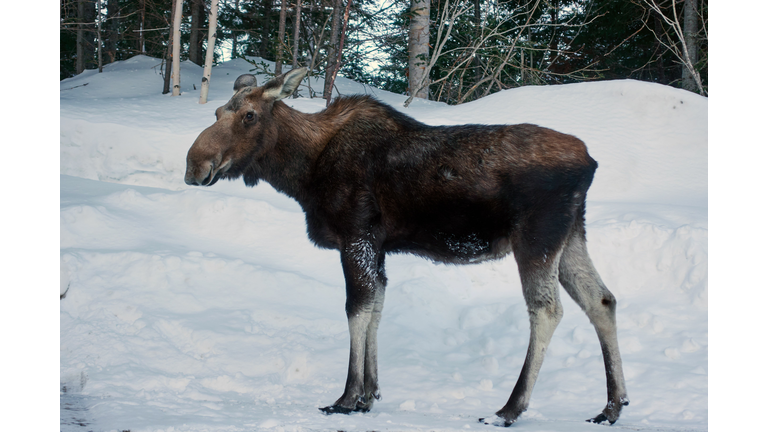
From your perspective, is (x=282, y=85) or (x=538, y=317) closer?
(x=538, y=317)

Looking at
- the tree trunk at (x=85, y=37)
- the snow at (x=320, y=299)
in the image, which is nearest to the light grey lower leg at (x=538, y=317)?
the snow at (x=320, y=299)

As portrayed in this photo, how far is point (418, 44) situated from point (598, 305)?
8.49 metres

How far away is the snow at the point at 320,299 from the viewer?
430 cm

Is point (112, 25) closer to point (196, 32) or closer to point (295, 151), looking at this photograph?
point (196, 32)

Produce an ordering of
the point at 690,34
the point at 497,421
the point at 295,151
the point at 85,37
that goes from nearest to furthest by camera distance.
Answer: the point at 497,421 < the point at 295,151 < the point at 690,34 < the point at 85,37

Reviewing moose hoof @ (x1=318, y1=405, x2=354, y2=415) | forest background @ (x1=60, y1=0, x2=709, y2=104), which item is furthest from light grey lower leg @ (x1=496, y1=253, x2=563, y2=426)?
forest background @ (x1=60, y1=0, x2=709, y2=104)

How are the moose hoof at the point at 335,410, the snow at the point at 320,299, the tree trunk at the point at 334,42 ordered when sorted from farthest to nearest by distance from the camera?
the tree trunk at the point at 334,42
the snow at the point at 320,299
the moose hoof at the point at 335,410

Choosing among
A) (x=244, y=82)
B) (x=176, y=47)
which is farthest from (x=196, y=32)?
(x=244, y=82)

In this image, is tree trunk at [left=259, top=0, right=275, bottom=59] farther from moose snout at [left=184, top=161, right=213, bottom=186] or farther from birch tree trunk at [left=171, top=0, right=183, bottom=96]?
moose snout at [left=184, top=161, right=213, bottom=186]

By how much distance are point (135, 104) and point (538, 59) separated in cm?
958

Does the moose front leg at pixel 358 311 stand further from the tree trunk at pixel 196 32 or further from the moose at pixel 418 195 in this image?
the tree trunk at pixel 196 32

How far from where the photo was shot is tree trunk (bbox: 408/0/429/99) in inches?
449

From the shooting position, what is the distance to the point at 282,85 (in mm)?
4559

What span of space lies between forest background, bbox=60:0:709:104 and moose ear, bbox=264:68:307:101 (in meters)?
5.45
